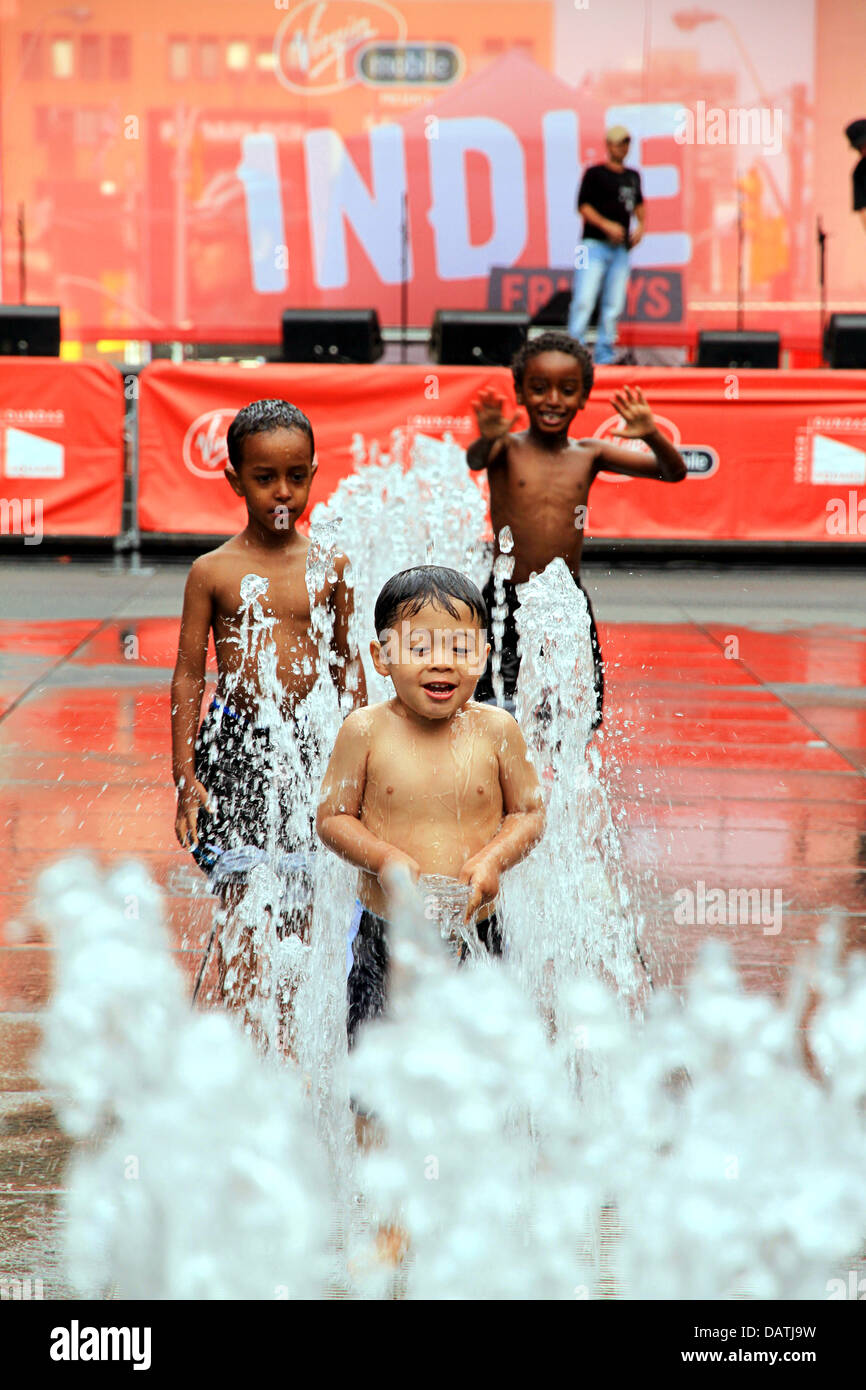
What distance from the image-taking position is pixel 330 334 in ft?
46.8

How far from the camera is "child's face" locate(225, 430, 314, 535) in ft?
10.8

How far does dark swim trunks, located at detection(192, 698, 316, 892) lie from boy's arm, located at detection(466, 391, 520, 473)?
1985 mm

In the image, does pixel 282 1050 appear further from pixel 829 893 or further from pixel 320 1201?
pixel 829 893

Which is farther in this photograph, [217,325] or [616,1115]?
[217,325]

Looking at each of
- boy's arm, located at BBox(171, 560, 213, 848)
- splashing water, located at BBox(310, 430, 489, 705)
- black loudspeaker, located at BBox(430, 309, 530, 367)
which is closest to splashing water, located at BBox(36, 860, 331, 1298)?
boy's arm, located at BBox(171, 560, 213, 848)

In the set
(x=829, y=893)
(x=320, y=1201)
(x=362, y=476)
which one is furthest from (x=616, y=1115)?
(x=362, y=476)

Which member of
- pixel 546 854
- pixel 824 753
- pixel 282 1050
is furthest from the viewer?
pixel 824 753

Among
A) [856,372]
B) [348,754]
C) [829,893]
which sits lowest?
[829,893]

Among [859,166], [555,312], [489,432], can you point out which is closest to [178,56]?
[555,312]

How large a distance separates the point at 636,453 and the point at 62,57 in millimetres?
12715

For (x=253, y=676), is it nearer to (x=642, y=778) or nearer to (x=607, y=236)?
(x=642, y=778)

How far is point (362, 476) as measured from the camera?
1214 centimetres

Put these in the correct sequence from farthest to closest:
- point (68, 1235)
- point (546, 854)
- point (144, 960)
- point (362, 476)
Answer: point (362, 476), point (546, 854), point (144, 960), point (68, 1235)

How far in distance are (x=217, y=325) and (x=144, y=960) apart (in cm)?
1337
